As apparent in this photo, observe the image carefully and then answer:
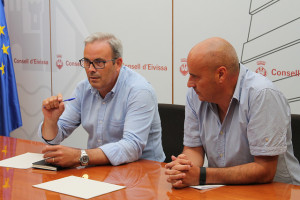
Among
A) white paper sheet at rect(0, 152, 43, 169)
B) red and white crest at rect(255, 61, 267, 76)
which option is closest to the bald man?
white paper sheet at rect(0, 152, 43, 169)

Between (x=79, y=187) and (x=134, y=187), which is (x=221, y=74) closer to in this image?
(x=134, y=187)

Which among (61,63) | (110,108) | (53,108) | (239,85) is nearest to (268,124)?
(239,85)

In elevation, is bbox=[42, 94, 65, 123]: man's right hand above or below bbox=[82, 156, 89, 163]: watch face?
above

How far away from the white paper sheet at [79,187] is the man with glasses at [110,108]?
45 centimetres

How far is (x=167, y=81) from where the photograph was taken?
3.94 m

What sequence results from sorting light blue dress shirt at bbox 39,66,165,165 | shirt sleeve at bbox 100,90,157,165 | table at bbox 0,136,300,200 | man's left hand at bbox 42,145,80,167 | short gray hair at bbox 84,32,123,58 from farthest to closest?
short gray hair at bbox 84,32,123,58 < light blue dress shirt at bbox 39,66,165,165 < shirt sleeve at bbox 100,90,157,165 < man's left hand at bbox 42,145,80,167 < table at bbox 0,136,300,200

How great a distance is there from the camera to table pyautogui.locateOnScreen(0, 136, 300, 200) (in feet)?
5.37

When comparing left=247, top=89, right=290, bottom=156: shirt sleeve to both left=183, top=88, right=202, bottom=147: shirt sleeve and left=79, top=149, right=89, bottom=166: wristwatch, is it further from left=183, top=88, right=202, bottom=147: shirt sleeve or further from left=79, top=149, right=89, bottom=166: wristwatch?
left=79, top=149, right=89, bottom=166: wristwatch

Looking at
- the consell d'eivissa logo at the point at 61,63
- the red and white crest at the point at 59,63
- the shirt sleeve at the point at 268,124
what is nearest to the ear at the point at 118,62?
the shirt sleeve at the point at 268,124

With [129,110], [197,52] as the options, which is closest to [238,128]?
[197,52]

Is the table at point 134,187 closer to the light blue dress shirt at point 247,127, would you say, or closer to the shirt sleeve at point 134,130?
the shirt sleeve at point 134,130

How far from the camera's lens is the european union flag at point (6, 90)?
456 centimetres

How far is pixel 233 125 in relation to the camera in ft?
6.38

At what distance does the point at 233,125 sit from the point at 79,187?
2.47 ft
